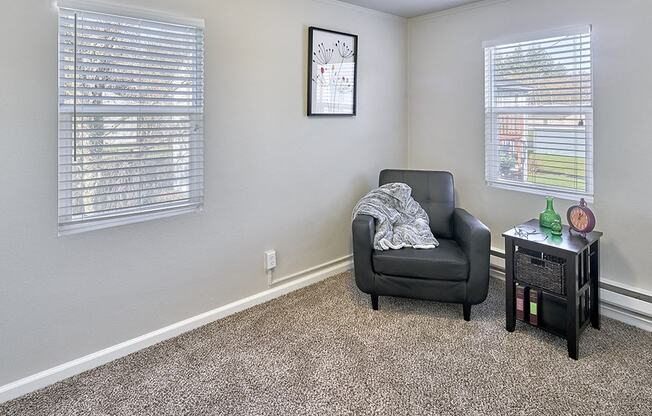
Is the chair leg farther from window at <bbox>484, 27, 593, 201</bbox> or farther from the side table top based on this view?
window at <bbox>484, 27, 593, 201</bbox>

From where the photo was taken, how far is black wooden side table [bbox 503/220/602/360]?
7.19ft

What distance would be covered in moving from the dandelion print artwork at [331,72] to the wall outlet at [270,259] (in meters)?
1.08

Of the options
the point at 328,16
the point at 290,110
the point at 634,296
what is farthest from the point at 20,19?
the point at 634,296

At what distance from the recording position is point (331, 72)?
10.4ft

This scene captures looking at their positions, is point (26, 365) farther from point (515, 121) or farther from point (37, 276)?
point (515, 121)

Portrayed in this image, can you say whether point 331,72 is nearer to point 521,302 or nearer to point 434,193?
point 434,193

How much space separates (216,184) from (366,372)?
1.45 meters

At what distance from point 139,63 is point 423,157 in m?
2.53

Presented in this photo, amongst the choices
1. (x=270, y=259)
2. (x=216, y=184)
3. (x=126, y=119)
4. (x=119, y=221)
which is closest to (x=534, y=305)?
(x=270, y=259)

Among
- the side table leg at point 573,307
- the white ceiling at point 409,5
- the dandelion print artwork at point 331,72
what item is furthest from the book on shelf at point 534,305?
the white ceiling at point 409,5

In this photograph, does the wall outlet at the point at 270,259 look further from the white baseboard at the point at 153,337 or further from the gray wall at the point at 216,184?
the white baseboard at the point at 153,337

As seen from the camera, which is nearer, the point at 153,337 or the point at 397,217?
the point at 153,337

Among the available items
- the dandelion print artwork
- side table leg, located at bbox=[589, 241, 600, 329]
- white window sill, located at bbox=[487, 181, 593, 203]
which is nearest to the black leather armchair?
white window sill, located at bbox=[487, 181, 593, 203]

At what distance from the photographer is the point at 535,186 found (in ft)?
9.93
